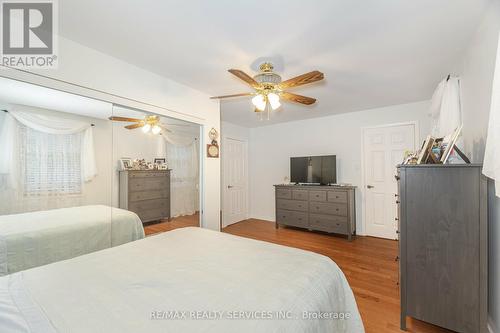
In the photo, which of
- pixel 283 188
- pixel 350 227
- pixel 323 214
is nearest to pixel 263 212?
pixel 283 188

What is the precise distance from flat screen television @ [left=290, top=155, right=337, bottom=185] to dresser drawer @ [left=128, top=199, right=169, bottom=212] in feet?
9.28

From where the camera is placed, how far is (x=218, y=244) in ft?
5.35

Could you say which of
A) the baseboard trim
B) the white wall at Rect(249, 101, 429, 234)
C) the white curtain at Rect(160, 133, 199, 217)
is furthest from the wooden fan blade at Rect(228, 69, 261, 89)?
the white wall at Rect(249, 101, 429, 234)

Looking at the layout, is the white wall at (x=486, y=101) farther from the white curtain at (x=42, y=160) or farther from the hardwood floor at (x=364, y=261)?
the white curtain at (x=42, y=160)

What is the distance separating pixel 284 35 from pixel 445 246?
204 centimetres

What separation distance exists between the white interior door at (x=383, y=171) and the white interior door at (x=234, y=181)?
271 centimetres

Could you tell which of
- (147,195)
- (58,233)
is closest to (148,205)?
(147,195)

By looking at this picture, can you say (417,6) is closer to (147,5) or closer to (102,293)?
(147,5)

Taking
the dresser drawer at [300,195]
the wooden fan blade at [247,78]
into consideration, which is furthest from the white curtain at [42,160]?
the dresser drawer at [300,195]

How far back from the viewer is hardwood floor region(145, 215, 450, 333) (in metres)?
1.85

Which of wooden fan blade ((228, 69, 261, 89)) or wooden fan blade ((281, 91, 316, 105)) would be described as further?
wooden fan blade ((281, 91, 316, 105))

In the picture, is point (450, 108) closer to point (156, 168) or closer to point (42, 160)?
point (156, 168)

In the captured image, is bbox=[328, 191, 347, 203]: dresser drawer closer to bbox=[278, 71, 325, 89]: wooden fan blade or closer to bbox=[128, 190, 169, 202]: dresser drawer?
bbox=[278, 71, 325, 89]: wooden fan blade

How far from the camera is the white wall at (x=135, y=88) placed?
5.95 ft
